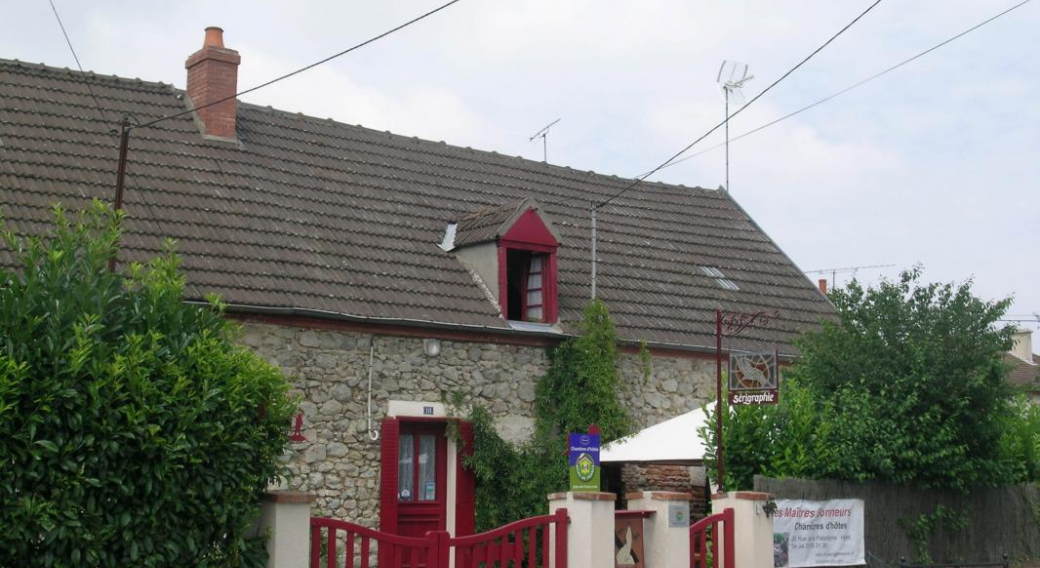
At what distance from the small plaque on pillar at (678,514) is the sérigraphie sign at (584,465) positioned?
33.9 inches

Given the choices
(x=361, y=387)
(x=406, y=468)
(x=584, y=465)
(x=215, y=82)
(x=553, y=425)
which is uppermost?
(x=215, y=82)

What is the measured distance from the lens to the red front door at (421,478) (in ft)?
53.5

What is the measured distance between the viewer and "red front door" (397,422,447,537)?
1630 cm

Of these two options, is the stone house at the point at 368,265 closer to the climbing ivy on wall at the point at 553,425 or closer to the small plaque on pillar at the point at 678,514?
the climbing ivy on wall at the point at 553,425

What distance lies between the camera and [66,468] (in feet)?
26.9

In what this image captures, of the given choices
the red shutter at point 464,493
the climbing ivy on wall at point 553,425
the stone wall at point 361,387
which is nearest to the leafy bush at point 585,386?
the climbing ivy on wall at point 553,425

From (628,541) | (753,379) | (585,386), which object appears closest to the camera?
(628,541)

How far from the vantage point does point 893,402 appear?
15719mm

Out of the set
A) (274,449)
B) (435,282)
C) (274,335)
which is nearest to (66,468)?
(274,449)

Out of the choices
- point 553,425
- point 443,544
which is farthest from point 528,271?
point 443,544

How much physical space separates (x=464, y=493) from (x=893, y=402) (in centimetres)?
563

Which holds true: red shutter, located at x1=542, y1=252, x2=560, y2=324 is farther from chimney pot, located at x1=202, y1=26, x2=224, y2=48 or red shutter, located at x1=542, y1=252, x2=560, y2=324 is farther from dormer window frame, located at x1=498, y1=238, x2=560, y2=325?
chimney pot, located at x1=202, y1=26, x2=224, y2=48

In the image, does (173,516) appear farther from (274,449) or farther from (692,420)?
(692,420)

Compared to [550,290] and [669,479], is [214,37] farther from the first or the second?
[669,479]
